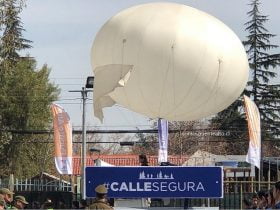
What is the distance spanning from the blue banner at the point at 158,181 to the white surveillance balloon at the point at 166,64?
207 centimetres

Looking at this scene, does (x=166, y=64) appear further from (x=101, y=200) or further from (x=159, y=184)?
(x=101, y=200)

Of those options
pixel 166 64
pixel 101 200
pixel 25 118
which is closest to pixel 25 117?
pixel 25 118

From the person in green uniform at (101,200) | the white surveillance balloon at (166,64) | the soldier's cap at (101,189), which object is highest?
the white surveillance balloon at (166,64)

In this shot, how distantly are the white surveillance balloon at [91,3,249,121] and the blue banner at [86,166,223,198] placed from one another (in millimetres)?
2072

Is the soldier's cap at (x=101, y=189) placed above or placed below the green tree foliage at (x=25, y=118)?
below

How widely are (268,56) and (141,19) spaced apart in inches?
→ 1974

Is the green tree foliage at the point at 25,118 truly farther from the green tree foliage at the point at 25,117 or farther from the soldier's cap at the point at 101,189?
the soldier's cap at the point at 101,189

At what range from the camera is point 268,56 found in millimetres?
60719

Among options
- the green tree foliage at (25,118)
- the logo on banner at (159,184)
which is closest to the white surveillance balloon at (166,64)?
the logo on banner at (159,184)

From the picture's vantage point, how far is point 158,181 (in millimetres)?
9344

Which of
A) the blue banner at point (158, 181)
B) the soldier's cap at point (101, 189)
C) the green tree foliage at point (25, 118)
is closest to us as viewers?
the soldier's cap at point (101, 189)

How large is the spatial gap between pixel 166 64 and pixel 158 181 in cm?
270

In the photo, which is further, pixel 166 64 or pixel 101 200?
pixel 166 64

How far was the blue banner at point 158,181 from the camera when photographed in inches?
367
